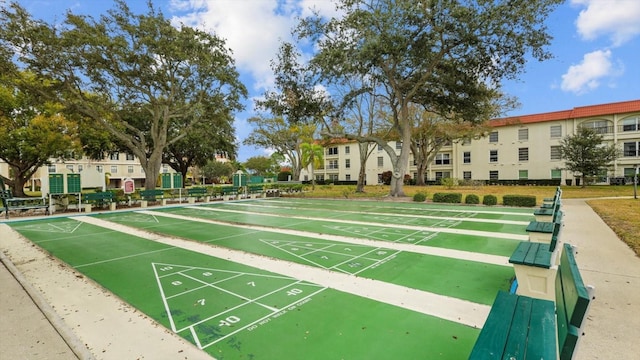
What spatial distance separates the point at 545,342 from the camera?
1.62 meters

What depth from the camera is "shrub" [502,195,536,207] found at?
14859mm

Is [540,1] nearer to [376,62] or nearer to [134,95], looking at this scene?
[376,62]

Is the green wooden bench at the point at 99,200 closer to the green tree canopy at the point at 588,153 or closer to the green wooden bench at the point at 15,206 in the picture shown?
the green wooden bench at the point at 15,206

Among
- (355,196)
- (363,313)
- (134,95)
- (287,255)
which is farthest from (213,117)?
(363,313)

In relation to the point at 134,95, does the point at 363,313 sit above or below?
below

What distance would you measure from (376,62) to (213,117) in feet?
43.3

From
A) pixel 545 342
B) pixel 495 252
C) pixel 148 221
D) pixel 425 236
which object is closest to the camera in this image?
pixel 545 342

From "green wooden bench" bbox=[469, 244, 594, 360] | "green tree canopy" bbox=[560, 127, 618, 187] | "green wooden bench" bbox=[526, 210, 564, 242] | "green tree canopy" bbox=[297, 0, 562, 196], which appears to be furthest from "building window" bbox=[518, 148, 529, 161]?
"green wooden bench" bbox=[469, 244, 594, 360]

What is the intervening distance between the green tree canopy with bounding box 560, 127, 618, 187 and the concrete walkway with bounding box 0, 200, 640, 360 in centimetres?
2810

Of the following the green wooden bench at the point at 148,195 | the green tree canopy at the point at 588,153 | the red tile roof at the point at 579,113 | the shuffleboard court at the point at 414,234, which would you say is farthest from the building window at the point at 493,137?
the green wooden bench at the point at 148,195

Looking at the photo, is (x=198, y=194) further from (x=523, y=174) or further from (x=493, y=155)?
(x=523, y=174)

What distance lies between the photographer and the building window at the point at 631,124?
32781 millimetres

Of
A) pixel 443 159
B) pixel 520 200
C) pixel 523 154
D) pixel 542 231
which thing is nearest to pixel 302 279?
pixel 542 231

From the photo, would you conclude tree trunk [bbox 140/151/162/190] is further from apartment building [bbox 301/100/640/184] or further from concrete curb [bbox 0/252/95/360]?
apartment building [bbox 301/100/640/184]
